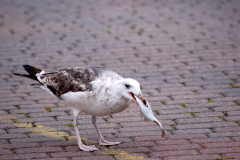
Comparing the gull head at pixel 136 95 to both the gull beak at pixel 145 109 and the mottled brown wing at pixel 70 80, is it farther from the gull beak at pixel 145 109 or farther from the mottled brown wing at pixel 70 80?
the mottled brown wing at pixel 70 80

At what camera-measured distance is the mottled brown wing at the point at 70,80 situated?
4.93 metres

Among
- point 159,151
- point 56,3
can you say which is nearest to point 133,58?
point 159,151

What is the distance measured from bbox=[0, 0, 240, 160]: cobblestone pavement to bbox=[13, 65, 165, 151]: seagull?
1.47ft

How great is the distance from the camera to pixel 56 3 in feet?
45.3

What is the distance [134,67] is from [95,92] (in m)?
3.25

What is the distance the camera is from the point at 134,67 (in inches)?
311

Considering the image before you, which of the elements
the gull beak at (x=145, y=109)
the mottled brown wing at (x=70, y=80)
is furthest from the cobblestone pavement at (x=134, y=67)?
the mottled brown wing at (x=70, y=80)

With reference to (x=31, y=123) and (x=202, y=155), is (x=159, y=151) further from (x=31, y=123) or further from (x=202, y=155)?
(x=31, y=123)

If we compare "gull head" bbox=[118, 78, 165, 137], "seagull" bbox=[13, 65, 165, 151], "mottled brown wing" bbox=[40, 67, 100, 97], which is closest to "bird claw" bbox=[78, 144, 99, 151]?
"seagull" bbox=[13, 65, 165, 151]

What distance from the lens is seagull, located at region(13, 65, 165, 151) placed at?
4508 mm

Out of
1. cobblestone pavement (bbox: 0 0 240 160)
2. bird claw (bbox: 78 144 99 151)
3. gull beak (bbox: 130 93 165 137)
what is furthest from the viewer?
cobblestone pavement (bbox: 0 0 240 160)

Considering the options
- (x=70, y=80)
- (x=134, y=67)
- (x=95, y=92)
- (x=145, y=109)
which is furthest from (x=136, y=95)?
(x=134, y=67)

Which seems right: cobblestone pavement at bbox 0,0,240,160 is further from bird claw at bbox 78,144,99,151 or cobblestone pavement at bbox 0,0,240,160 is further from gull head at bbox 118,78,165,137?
gull head at bbox 118,78,165,137

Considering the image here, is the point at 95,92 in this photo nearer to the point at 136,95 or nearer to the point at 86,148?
the point at 136,95
